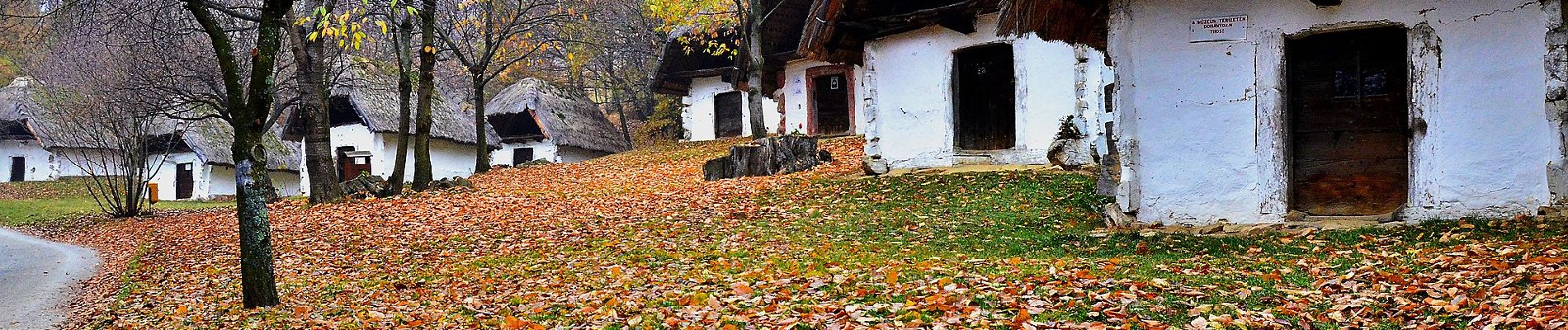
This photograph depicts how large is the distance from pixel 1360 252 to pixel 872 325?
404 cm

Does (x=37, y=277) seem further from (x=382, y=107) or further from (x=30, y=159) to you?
(x=30, y=159)

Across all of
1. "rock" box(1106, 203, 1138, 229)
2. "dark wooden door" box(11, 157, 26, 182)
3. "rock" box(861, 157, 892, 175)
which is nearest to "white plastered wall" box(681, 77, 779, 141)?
"rock" box(861, 157, 892, 175)

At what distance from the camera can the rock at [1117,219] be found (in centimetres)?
994

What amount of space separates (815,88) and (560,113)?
13138 mm

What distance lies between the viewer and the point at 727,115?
31891 millimetres

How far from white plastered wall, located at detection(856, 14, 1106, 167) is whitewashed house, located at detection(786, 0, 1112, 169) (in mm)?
12

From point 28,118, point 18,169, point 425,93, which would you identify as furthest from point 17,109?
point 425,93

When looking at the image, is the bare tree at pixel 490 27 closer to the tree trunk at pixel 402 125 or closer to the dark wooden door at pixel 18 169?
the tree trunk at pixel 402 125

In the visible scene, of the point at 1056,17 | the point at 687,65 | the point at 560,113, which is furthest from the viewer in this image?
the point at 560,113

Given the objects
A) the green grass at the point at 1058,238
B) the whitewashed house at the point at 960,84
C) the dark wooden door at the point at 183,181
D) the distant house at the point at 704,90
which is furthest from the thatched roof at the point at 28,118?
the green grass at the point at 1058,238

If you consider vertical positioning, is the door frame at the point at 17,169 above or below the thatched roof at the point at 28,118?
below

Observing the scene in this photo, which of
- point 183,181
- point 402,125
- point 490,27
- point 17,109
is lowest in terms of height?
point 183,181

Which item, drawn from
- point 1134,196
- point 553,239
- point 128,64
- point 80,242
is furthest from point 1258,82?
point 128,64

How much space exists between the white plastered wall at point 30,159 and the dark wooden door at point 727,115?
24528 mm
